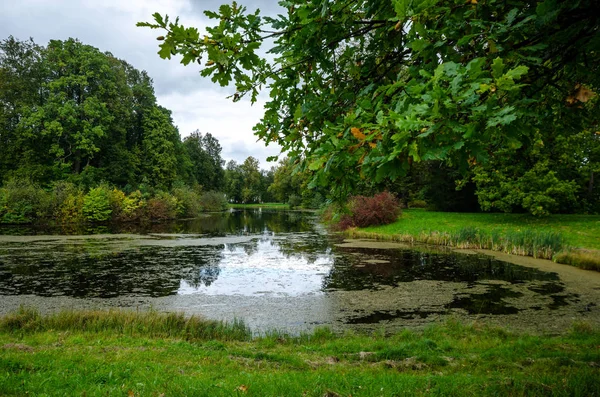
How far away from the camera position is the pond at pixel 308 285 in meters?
8.55

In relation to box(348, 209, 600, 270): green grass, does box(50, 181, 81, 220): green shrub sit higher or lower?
higher

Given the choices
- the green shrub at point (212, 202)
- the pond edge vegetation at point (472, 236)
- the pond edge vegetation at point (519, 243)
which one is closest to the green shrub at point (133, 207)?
the pond edge vegetation at point (472, 236)

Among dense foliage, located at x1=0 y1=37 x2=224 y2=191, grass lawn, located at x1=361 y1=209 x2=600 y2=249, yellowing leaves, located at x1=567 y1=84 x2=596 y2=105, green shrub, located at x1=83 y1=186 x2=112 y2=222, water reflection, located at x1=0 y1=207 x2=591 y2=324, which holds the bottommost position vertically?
water reflection, located at x1=0 y1=207 x2=591 y2=324

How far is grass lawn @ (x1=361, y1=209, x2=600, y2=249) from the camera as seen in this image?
17.2 m

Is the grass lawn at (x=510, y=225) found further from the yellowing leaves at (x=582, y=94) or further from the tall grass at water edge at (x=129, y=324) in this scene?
the tall grass at water edge at (x=129, y=324)

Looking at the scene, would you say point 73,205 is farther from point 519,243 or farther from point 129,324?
point 519,243

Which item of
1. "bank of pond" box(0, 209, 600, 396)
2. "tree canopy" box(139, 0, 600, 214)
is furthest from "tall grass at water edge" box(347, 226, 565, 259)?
"tree canopy" box(139, 0, 600, 214)

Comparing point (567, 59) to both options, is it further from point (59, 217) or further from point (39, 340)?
point (59, 217)

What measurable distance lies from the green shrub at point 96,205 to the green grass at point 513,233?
2310 centimetres

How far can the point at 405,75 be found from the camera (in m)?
4.07

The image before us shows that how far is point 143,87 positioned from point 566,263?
171ft

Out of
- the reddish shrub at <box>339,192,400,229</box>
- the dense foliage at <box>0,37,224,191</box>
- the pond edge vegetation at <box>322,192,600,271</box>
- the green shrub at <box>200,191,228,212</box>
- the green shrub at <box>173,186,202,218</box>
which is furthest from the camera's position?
the green shrub at <box>200,191,228,212</box>

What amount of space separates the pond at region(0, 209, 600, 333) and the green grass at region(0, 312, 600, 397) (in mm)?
1101

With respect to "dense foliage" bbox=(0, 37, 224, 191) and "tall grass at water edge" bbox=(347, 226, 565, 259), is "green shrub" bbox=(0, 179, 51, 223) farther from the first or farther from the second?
"tall grass at water edge" bbox=(347, 226, 565, 259)
